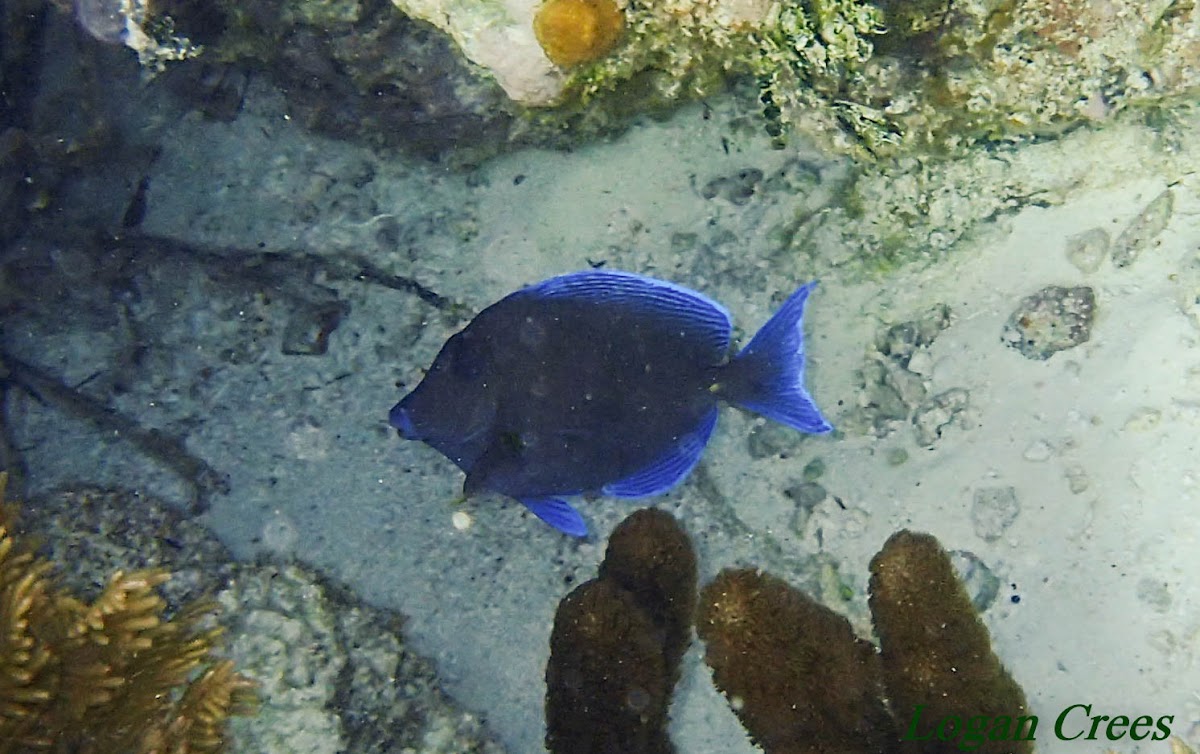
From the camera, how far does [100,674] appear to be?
8.89 feet

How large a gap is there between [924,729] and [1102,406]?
1.58m

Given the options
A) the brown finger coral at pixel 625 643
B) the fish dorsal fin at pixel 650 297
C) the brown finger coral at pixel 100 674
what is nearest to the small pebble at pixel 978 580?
the brown finger coral at pixel 625 643

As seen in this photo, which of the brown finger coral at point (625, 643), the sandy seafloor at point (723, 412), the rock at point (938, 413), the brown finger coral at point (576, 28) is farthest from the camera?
the rock at point (938, 413)

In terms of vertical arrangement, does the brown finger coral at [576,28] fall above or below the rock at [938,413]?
above

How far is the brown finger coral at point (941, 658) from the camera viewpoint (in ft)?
8.68

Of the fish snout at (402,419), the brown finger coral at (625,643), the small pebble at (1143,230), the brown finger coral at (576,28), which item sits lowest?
the brown finger coral at (625,643)

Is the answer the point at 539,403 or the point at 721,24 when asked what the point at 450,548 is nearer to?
the point at 539,403

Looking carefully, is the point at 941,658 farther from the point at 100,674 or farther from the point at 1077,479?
the point at 100,674

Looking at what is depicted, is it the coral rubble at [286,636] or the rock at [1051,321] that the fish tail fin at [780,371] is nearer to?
the rock at [1051,321]

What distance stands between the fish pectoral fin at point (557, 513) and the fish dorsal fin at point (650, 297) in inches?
28.4

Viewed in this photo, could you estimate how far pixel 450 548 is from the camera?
3.92 metres

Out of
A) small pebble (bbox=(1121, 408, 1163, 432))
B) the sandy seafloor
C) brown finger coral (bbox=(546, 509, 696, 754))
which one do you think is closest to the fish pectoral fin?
brown finger coral (bbox=(546, 509, 696, 754))

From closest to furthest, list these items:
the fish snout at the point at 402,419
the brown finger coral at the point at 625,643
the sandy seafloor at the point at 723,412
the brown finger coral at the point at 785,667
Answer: the brown finger coral at the point at 785,667 < the fish snout at the point at 402,419 < the brown finger coral at the point at 625,643 < the sandy seafloor at the point at 723,412

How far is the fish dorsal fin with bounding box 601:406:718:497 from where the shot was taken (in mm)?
3008
